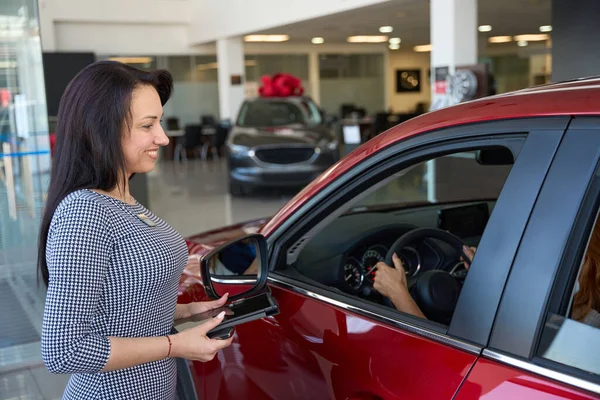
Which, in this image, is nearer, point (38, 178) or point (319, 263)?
point (319, 263)

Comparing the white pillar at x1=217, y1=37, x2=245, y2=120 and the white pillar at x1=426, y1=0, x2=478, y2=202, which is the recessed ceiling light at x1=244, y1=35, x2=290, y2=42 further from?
the white pillar at x1=426, y1=0, x2=478, y2=202

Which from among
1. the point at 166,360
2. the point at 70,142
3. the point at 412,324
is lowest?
the point at 166,360

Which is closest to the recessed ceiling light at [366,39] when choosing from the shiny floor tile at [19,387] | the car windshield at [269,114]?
the car windshield at [269,114]

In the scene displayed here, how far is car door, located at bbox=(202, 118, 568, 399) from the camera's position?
1.18 m

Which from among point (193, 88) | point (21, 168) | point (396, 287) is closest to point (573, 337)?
point (396, 287)

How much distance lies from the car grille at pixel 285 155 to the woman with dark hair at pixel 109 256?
7862mm

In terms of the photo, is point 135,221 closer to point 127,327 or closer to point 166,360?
point 127,327

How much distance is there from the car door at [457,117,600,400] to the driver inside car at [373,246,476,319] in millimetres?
505

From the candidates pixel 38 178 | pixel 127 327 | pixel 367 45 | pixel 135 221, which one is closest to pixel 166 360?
pixel 127 327

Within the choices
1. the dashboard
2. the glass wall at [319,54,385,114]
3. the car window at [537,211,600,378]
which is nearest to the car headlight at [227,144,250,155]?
the dashboard

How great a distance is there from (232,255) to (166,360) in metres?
0.66

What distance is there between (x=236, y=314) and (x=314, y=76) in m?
19.1

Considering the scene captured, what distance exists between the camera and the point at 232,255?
84.5 inches

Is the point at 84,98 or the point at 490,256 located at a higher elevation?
the point at 84,98
